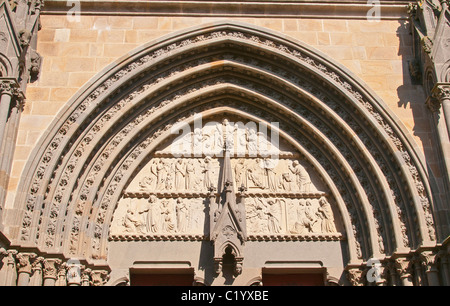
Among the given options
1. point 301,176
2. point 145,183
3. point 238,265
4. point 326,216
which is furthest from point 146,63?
point 326,216

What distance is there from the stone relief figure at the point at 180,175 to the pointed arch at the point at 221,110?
63 centimetres

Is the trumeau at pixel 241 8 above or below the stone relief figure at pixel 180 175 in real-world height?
above

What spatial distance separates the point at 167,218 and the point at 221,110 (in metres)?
2.67

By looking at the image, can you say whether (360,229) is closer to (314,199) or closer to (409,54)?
(314,199)

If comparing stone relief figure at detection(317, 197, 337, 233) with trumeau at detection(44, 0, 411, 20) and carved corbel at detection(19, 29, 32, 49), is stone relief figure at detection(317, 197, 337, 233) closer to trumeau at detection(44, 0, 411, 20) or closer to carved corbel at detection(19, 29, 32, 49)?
Answer: trumeau at detection(44, 0, 411, 20)

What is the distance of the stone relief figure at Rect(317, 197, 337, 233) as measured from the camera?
11125 millimetres

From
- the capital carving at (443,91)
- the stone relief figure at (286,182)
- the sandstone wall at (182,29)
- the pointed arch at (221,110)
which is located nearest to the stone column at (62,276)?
the pointed arch at (221,110)

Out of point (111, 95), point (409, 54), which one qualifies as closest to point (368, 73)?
point (409, 54)

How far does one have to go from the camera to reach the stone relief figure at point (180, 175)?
37.7 feet

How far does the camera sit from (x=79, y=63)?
1111cm

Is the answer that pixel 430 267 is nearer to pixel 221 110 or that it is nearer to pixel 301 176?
pixel 301 176

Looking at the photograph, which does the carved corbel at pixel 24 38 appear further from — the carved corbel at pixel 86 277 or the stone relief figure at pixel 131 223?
the carved corbel at pixel 86 277

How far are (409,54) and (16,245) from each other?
831 centimetres

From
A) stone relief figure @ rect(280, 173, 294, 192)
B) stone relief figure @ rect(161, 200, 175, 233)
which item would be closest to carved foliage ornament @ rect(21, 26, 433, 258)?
stone relief figure @ rect(161, 200, 175, 233)
